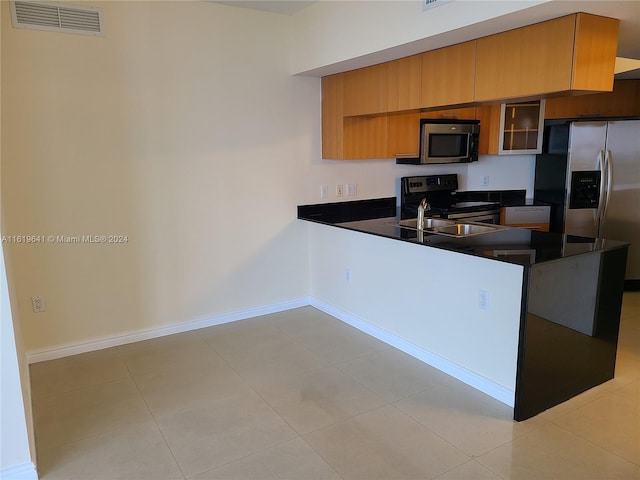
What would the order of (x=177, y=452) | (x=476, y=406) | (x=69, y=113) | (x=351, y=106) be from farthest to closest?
(x=351, y=106) → (x=69, y=113) → (x=476, y=406) → (x=177, y=452)

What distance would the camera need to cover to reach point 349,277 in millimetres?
3859

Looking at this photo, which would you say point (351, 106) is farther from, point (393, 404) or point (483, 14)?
point (393, 404)

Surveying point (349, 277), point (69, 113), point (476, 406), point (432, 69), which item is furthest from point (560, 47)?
point (69, 113)

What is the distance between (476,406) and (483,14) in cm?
213

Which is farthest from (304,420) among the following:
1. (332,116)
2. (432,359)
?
(332,116)

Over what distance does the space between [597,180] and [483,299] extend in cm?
268

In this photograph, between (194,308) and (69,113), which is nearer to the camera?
(69,113)

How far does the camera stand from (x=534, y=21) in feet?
7.88

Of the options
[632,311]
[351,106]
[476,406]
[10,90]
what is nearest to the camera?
[476,406]

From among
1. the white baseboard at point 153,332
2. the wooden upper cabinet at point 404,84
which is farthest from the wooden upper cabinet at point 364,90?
the white baseboard at point 153,332

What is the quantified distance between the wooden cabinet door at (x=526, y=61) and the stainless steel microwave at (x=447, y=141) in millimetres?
1473

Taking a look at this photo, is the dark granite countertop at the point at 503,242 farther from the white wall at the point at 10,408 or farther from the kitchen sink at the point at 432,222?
the white wall at the point at 10,408

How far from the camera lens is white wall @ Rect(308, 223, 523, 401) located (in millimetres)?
2598

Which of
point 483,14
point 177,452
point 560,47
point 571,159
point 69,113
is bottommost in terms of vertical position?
point 177,452
